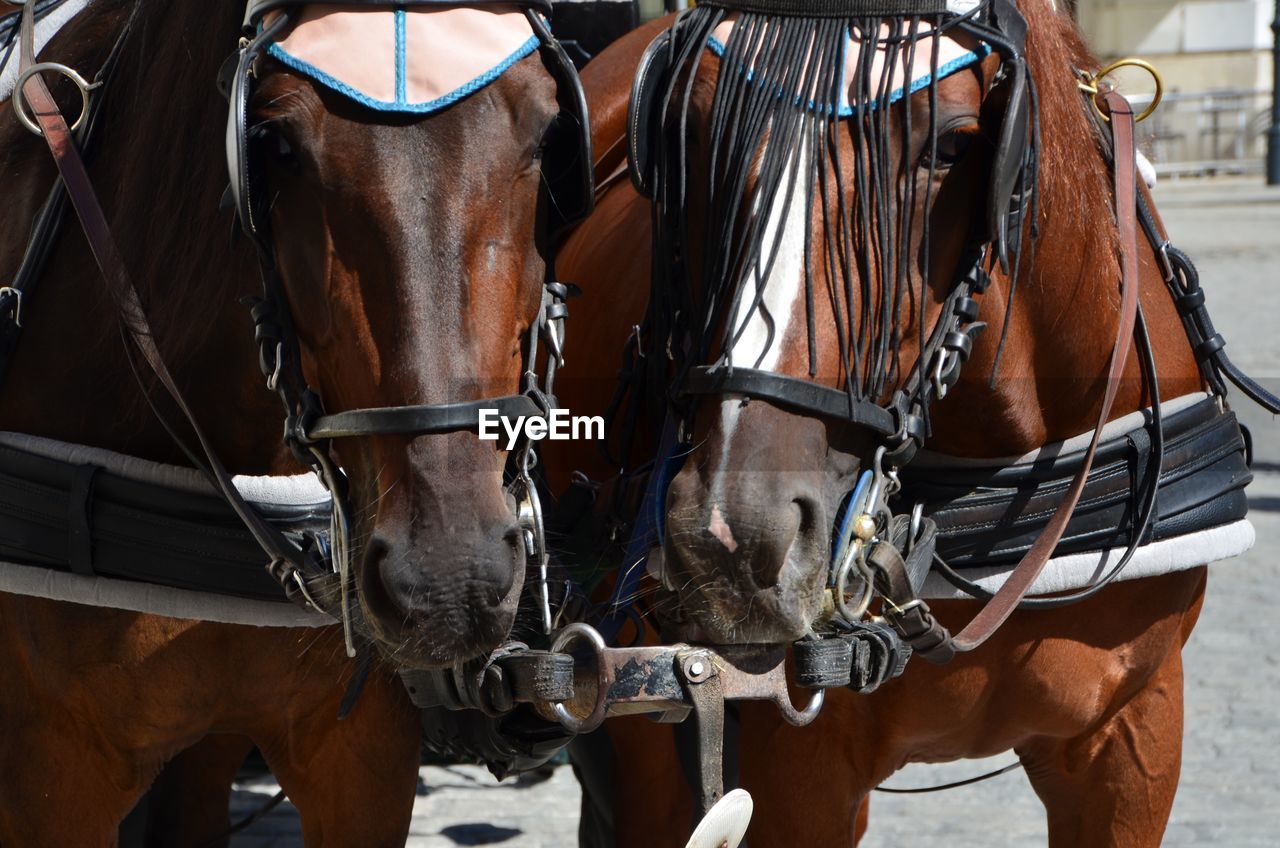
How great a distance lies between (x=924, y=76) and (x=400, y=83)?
0.63 meters

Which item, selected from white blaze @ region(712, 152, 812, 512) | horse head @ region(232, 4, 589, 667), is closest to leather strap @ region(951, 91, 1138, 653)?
white blaze @ region(712, 152, 812, 512)

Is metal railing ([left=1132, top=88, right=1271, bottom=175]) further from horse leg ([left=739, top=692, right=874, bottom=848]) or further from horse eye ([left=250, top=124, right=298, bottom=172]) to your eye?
horse eye ([left=250, top=124, right=298, bottom=172])

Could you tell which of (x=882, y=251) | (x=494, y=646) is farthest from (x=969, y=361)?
(x=494, y=646)

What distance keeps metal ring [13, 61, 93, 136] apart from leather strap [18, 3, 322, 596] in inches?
0.7

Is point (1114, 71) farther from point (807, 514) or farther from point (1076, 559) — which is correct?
point (807, 514)

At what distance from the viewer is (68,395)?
8.10 ft

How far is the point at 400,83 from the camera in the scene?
1.97 metres

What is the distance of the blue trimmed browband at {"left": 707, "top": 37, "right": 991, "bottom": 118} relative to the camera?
2057 mm

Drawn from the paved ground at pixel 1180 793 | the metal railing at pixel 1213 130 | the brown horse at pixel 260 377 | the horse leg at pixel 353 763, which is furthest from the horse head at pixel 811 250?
the metal railing at pixel 1213 130

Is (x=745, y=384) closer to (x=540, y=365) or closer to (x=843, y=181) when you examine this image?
(x=843, y=181)

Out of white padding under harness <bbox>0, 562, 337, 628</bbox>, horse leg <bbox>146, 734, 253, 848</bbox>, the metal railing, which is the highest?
white padding under harness <bbox>0, 562, 337, 628</bbox>

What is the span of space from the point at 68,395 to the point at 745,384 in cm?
106

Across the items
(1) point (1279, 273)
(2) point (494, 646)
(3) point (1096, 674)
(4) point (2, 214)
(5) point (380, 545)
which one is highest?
(4) point (2, 214)

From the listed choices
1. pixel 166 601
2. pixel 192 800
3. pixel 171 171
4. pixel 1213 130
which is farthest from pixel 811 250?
pixel 1213 130
